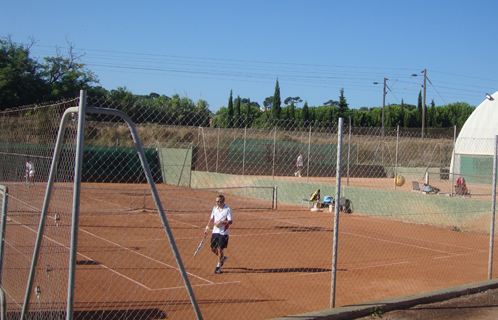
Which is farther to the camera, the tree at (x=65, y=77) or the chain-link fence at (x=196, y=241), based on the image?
the tree at (x=65, y=77)

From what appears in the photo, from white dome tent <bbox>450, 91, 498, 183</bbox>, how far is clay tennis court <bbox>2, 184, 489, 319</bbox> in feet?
40.7

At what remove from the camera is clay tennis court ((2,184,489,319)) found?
20.0 ft

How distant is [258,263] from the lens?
29.2 feet

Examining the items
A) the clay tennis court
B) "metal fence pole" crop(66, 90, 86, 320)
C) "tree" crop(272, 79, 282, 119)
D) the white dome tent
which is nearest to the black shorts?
the clay tennis court

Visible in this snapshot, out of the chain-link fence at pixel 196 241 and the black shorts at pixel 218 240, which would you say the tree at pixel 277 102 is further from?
the black shorts at pixel 218 240

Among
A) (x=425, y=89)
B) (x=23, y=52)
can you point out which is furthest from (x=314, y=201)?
(x=425, y=89)

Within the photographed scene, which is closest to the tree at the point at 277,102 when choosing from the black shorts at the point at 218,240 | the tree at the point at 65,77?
the tree at the point at 65,77

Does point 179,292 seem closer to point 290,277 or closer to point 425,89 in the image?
point 290,277

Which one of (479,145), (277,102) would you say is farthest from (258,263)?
(277,102)

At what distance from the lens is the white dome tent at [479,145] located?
969 inches

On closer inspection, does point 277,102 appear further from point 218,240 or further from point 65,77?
point 218,240

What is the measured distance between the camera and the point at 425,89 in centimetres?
4306

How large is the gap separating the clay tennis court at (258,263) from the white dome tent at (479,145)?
1241 cm

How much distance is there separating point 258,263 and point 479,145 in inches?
818
